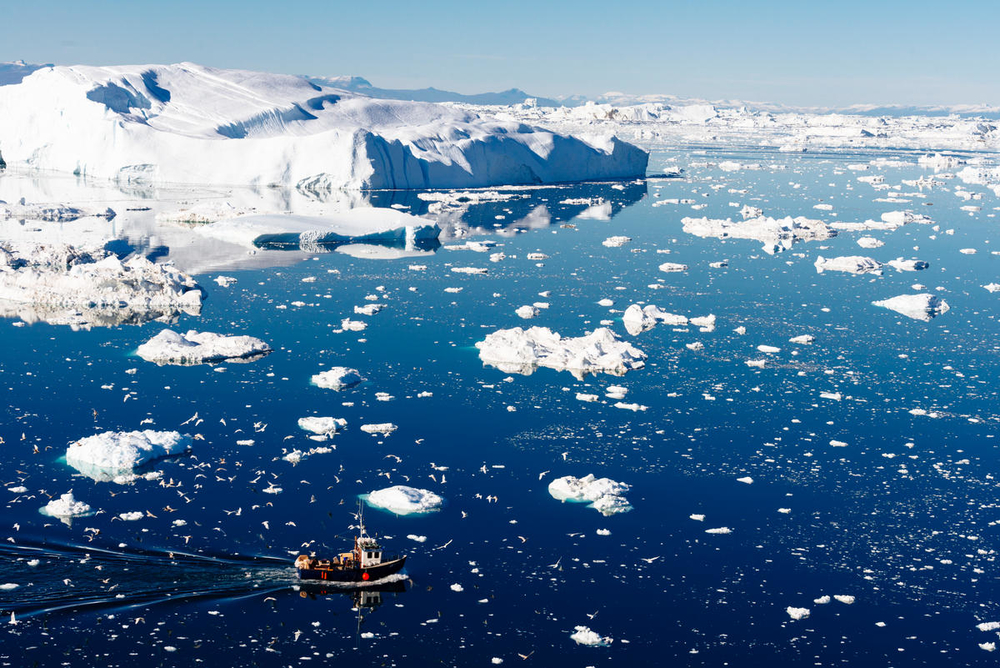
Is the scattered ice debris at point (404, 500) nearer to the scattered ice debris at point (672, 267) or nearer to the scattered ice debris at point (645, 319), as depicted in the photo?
the scattered ice debris at point (645, 319)

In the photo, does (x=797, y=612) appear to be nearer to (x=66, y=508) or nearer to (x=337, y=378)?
(x=66, y=508)

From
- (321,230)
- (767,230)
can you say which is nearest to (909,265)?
(767,230)

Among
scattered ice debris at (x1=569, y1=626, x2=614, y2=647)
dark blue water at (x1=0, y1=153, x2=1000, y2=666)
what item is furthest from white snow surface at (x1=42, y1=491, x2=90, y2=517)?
scattered ice debris at (x1=569, y1=626, x2=614, y2=647)

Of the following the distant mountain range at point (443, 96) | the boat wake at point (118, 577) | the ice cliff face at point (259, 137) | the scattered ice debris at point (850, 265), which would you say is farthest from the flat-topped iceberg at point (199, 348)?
the distant mountain range at point (443, 96)

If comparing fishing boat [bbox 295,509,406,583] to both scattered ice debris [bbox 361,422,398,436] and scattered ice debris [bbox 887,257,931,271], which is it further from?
scattered ice debris [bbox 887,257,931,271]

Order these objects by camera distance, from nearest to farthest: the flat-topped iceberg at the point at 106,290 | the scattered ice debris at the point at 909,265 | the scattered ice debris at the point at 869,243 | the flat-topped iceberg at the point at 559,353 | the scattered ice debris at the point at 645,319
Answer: the flat-topped iceberg at the point at 559,353 → the scattered ice debris at the point at 645,319 → the flat-topped iceberg at the point at 106,290 → the scattered ice debris at the point at 909,265 → the scattered ice debris at the point at 869,243

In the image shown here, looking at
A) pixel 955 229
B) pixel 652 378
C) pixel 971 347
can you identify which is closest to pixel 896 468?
pixel 652 378

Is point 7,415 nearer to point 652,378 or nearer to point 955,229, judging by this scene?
point 652,378

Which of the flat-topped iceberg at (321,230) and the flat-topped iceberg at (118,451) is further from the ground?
the flat-topped iceberg at (321,230)
